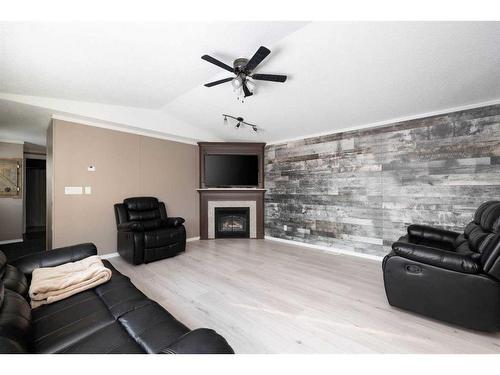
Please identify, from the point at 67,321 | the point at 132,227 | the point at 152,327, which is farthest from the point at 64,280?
the point at 132,227

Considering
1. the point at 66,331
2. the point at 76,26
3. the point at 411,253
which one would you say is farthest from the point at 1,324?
the point at 411,253

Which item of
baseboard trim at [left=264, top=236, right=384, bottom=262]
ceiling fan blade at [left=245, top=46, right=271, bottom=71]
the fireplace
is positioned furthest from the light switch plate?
baseboard trim at [left=264, top=236, right=384, bottom=262]

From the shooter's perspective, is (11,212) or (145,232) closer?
(145,232)

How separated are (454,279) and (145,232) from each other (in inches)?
140

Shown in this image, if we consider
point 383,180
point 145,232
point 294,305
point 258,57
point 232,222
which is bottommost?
point 294,305

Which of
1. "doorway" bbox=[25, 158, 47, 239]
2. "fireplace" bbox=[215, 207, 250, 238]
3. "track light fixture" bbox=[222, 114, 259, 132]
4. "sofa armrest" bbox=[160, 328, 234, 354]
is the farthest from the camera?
"doorway" bbox=[25, 158, 47, 239]

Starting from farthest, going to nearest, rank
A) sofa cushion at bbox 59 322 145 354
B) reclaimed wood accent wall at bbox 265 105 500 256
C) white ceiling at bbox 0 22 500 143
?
reclaimed wood accent wall at bbox 265 105 500 256
white ceiling at bbox 0 22 500 143
sofa cushion at bbox 59 322 145 354

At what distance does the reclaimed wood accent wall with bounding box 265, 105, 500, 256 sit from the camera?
2.56m

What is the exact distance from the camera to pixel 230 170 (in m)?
4.62

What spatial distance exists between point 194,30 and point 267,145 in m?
3.14

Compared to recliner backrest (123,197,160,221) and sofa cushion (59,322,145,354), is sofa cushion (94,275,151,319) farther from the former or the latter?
recliner backrest (123,197,160,221)

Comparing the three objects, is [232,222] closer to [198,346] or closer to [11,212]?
[198,346]

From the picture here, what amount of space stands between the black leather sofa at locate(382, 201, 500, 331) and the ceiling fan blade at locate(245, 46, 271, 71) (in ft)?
6.91

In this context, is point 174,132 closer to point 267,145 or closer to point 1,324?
point 267,145
